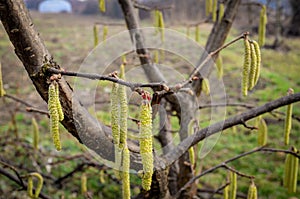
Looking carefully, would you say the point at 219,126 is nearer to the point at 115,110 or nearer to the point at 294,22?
the point at 115,110

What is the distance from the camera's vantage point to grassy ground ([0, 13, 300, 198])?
368cm

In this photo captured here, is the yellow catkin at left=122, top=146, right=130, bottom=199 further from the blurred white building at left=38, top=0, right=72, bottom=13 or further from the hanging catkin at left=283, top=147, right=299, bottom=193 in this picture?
the blurred white building at left=38, top=0, right=72, bottom=13

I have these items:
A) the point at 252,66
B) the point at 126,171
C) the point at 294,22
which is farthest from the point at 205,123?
the point at 294,22

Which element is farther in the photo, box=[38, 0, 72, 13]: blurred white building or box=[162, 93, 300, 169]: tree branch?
box=[38, 0, 72, 13]: blurred white building

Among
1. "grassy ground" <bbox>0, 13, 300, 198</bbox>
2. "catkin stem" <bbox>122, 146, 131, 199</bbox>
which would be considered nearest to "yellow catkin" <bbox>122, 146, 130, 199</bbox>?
"catkin stem" <bbox>122, 146, 131, 199</bbox>

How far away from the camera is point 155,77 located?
7.78 ft

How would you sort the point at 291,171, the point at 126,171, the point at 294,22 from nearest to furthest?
1. the point at 126,171
2. the point at 291,171
3. the point at 294,22

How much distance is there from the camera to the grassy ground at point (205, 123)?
12.1 feet

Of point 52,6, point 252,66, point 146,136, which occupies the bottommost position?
point 146,136

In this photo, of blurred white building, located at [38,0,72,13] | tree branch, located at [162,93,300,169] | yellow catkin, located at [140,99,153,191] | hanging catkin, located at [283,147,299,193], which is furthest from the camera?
blurred white building, located at [38,0,72,13]

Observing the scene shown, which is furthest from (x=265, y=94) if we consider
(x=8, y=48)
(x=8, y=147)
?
(x=8, y=48)

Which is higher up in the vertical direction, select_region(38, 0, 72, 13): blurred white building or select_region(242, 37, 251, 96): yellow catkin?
select_region(38, 0, 72, 13): blurred white building

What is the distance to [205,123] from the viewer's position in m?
5.55

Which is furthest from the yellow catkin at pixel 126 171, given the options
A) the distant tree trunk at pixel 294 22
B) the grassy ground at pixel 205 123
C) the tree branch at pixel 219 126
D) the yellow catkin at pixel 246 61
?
the distant tree trunk at pixel 294 22
